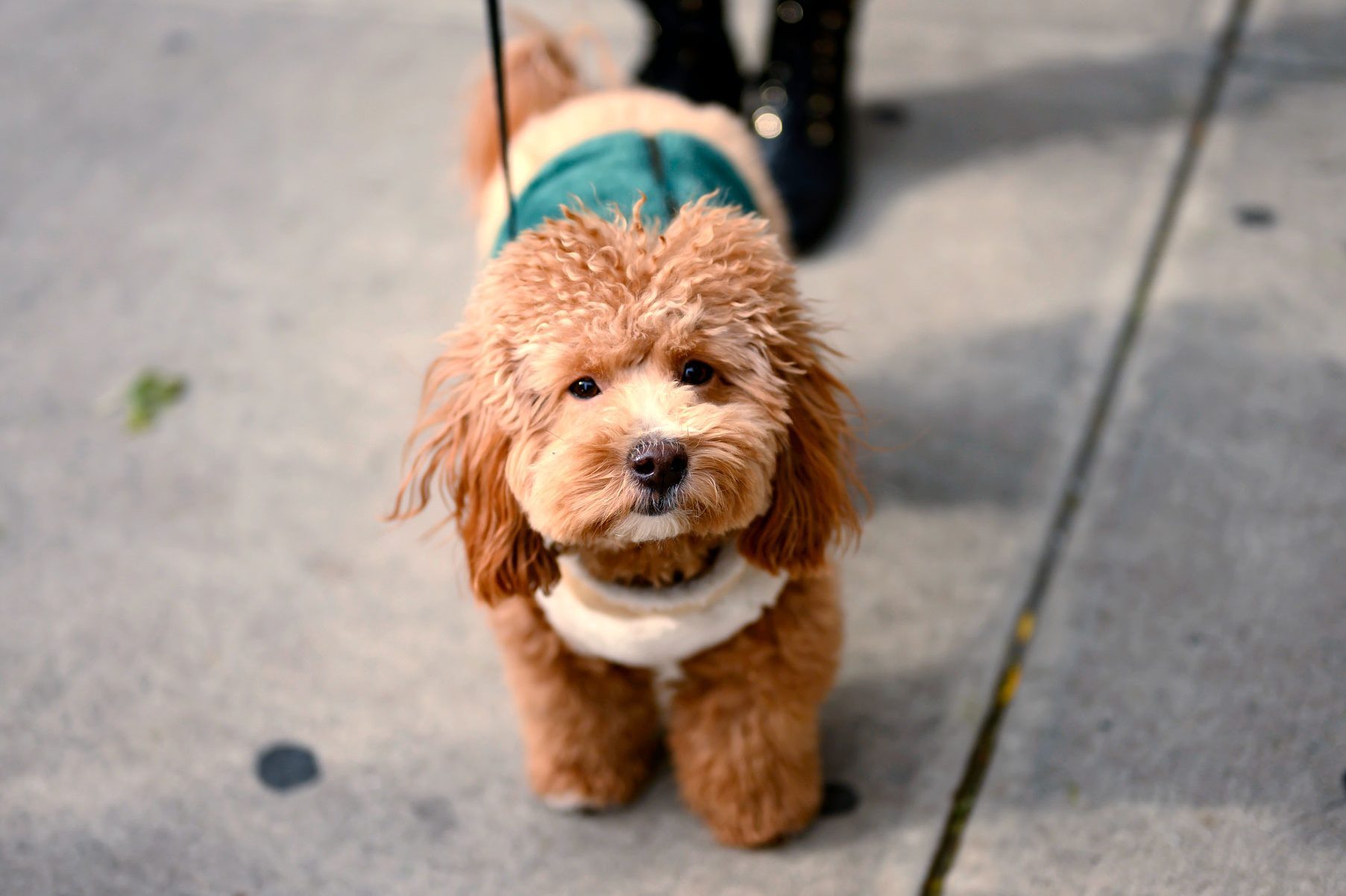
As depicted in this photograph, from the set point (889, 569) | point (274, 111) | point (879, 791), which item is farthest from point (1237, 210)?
point (274, 111)

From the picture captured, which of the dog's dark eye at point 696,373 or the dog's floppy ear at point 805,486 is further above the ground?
the dog's dark eye at point 696,373

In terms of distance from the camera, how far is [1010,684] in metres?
2.19

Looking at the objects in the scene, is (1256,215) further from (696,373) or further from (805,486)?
(696,373)

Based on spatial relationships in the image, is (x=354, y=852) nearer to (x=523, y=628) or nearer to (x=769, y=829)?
(x=523, y=628)

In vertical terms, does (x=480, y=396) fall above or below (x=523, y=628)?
above

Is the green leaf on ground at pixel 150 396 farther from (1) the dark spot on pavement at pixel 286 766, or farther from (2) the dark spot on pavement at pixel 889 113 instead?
(2) the dark spot on pavement at pixel 889 113

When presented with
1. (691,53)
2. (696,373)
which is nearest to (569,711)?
Answer: (696,373)

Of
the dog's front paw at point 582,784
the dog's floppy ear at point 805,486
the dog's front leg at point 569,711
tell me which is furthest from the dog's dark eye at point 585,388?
the dog's front paw at point 582,784

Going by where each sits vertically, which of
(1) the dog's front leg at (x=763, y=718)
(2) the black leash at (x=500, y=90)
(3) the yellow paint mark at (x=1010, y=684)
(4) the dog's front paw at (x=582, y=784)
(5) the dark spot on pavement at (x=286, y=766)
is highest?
(2) the black leash at (x=500, y=90)

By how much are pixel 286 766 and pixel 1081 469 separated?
187cm

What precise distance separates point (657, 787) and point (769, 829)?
261mm

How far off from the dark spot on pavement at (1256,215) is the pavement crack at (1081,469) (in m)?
0.17

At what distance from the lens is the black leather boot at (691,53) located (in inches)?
123

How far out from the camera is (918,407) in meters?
2.74
